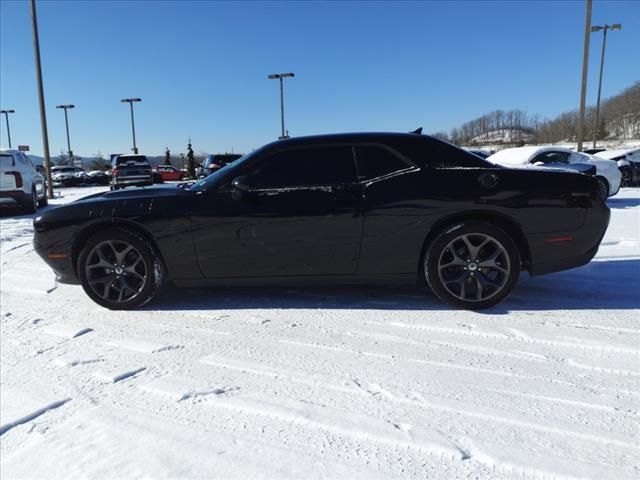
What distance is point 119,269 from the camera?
3666 millimetres

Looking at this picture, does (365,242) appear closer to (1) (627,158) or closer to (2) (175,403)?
(2) (175,403)

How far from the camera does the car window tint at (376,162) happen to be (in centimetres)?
350

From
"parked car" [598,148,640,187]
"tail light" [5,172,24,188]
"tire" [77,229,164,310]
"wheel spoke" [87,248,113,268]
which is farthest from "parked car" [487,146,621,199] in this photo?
"tail light" [5,172,24,188]

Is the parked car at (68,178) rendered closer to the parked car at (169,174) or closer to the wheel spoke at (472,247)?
the parked car at (169,174)

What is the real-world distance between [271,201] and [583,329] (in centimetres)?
245

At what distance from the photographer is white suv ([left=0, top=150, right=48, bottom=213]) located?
33.0 ft

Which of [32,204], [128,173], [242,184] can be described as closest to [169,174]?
[128,173]

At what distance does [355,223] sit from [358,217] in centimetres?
5

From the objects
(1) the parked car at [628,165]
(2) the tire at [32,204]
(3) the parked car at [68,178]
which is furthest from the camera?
(3) the parked car at [68,178]

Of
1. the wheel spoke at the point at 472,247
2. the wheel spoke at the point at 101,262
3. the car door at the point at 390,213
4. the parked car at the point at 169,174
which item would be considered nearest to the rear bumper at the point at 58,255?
the wheel spoke at the point at 101,262

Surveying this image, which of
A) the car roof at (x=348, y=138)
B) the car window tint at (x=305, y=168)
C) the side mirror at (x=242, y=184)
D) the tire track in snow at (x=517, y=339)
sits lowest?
the tire track in snow at (x=517, y=339)

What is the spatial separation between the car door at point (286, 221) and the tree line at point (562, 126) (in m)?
77.8

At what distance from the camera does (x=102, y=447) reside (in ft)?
6.16

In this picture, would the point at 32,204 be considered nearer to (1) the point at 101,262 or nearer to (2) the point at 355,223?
(1) the point at 101,262
